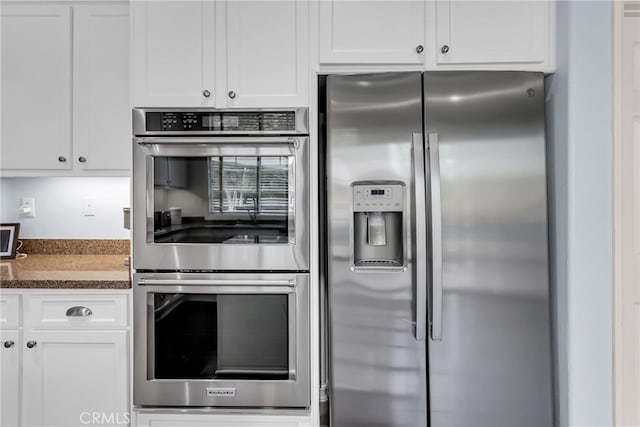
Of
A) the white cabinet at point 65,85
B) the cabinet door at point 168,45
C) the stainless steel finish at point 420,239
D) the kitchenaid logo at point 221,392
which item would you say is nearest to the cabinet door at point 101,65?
the white cabinet at point 65,85

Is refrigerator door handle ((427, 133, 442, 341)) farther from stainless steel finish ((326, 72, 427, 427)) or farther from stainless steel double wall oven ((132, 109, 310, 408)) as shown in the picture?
stainless steel double wall oven ((132, 109, 310, 408))

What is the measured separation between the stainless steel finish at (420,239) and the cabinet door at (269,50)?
488 mm

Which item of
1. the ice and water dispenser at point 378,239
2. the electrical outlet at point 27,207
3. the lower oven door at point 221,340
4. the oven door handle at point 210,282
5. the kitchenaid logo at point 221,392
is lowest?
the kitchenaid logo at point 221,392

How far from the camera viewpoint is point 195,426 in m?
1.64

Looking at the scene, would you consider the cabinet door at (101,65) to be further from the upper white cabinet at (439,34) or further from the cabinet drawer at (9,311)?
the upper white cabinet at (439,34)

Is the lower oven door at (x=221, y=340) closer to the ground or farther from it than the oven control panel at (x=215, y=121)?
closer to the ground

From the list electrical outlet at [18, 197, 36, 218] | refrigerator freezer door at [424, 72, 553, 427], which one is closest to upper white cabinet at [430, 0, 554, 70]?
refrigerator freezer door at [424, 72, 553, 427]

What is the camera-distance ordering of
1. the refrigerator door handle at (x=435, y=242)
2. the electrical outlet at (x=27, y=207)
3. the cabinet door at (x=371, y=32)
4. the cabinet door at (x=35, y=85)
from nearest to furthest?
the refrigerator door handle at (x=435, y=242) → the cabinet door at (x=371, y=32) → the cabinet door at (x=35, y=85) → the electrical outlet at (x=27, y=207)

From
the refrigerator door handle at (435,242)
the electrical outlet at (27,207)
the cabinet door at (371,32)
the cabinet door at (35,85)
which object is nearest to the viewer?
the refrigerator door handle at (435,242)

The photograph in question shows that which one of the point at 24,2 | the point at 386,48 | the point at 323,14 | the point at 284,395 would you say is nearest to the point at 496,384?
the point at 284,395

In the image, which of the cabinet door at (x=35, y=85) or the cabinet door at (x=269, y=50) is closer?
the cabinet door at (x=269, y=50)

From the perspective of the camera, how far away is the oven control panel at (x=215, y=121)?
1633mm

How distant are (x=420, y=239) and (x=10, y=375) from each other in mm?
1752

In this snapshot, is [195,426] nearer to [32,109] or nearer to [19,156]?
[19,156]
